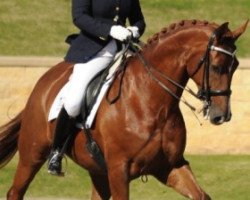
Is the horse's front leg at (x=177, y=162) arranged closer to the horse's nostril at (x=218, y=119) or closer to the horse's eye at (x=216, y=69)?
the horse's nostril at (x=218, y=119)

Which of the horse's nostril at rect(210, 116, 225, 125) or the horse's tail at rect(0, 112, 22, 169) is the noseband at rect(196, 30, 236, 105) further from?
the horse's tail at rect(0, 112, 22, 169)

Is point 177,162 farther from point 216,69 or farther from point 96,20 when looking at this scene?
point 96,20

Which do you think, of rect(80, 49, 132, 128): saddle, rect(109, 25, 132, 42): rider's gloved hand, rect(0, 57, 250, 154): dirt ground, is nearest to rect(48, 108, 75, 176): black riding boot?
rect(80, 49, 132, 128): saddle

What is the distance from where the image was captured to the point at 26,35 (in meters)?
21.1

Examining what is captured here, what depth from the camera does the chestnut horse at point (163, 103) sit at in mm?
7633

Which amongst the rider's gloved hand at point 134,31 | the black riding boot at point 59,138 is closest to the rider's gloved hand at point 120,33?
the rider's gloved hand at point 134,31

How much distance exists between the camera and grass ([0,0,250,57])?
20.6 meters

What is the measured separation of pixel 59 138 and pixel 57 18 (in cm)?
1351

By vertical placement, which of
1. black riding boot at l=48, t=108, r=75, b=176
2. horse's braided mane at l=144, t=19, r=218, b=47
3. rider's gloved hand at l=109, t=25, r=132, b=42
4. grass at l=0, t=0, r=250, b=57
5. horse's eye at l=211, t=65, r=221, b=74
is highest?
horse's braided mane at l=144, t=19, r=218, b=47

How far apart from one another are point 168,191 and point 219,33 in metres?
6.00

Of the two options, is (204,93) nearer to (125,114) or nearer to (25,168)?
(125,114)

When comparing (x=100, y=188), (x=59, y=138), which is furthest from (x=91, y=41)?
(x=100, y=188)

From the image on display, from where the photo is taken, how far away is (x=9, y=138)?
33.3ft

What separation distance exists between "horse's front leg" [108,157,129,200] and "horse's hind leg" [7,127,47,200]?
5.07 ft
